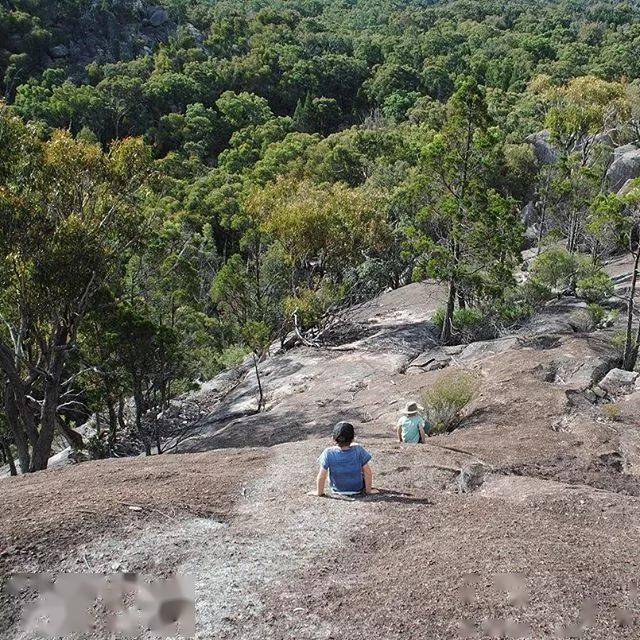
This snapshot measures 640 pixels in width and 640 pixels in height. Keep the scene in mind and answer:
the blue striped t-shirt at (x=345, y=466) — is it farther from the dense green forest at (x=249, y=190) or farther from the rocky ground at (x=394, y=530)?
the dense green forest at (x=249, y=190)

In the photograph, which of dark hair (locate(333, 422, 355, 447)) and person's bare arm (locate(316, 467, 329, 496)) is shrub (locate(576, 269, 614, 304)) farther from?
Answer: person's bare arm (locate(316, 467, 329, 496))

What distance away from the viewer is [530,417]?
465 inches

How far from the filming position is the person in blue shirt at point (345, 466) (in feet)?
23.8

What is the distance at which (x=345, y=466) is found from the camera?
738cm

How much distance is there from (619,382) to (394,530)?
9.15 meters

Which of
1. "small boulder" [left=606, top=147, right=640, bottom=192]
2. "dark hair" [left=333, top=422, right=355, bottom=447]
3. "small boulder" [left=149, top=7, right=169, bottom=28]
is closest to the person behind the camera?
"dark hair" [left=333, top=422, right=355, bottom=447]

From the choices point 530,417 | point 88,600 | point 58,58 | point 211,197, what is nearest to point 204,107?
point 58,58

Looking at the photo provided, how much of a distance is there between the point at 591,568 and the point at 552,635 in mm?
1123

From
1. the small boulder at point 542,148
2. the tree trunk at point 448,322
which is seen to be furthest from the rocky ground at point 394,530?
the small boulder at point 542,148

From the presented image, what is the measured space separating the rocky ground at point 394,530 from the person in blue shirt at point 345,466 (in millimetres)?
233

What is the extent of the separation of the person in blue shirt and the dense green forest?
899cm

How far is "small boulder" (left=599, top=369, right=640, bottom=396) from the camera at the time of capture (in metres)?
13.2

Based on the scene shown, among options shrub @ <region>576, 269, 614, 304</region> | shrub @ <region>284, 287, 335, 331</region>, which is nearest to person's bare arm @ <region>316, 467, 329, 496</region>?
shrub @ <region>576, 269, 614, 304</region>

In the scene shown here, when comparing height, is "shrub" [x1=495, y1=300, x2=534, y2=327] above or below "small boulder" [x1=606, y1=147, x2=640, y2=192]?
below
